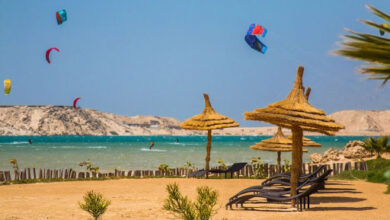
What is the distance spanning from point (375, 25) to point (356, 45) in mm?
168

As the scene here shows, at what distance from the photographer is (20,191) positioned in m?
14.9

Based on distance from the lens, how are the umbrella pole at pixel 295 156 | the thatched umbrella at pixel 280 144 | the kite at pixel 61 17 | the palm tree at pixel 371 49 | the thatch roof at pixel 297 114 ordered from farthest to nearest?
1. the kite at pixel 61 17
2. the thatched umbrella at pixel 280 144
3. the umbrella pole at pixel 295 156
4. the thatch roof at pixel 297 114
5. the palm tree at pixel 371 49

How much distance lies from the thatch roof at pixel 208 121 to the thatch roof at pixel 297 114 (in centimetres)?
745

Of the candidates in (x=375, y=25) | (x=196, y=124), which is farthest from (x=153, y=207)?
(x=375, y=25)

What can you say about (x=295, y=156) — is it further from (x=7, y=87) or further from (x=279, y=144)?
(x=7, y=87)

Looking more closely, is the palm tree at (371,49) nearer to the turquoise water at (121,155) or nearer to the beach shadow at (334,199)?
the beach shadow at (334,199)

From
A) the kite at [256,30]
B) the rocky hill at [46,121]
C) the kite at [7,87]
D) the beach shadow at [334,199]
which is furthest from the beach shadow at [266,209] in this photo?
the rocky hill at [46,121]

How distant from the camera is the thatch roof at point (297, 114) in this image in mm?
10446

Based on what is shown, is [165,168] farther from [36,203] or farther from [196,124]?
[36,203]

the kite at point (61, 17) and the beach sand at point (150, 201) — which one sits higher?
the kite at point (61, 17)

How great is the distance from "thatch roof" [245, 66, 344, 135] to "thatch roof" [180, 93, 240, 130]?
7453 mm

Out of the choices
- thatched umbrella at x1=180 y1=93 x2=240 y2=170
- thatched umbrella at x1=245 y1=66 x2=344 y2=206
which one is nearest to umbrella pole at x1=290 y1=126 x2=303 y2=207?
thatched umbrella at x1=245 y1=66 x2=344 y2=206

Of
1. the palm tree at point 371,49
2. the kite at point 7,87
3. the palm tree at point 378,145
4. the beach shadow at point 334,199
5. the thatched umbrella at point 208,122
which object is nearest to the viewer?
the palm tree at point 371,49

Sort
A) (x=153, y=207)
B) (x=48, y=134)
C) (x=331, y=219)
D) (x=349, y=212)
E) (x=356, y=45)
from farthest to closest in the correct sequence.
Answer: (x=48, y=134) → (x=153, y=207) → (x=349, y=212) → (x=331, y=219) → (x=356, y=45)
